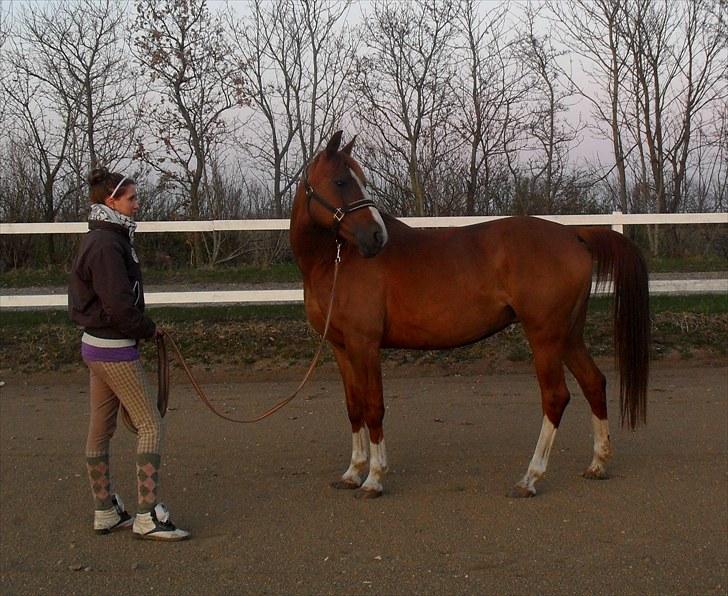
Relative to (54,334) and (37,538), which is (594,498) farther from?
(54,334)

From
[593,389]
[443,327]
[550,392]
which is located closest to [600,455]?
[593,389]

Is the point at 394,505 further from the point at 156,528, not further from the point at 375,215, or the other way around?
the point at 375,215

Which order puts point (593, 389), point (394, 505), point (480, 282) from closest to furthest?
point (394, 505), point (480, 282), point (593, 389)

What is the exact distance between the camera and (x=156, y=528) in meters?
4.06

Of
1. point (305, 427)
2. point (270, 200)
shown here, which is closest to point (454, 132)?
point (270, 200)

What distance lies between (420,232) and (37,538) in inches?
112

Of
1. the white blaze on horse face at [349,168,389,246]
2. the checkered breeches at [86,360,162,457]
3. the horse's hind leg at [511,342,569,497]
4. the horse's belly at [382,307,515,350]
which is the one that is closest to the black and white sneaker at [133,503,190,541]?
the checkered breeches at [86,360,162,457]

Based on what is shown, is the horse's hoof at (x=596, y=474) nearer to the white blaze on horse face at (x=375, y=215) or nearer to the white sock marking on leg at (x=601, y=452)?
the white sock marking on leg at (x=601, y=452)

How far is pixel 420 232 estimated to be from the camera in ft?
17.2

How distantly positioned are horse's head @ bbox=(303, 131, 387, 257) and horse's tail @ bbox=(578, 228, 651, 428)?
1.47 metres

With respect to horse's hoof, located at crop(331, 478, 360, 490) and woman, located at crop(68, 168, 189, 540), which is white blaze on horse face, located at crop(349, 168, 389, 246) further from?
horse's hoof, located at crop(331, 478, 360, 490)

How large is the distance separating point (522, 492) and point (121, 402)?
7.56 ft

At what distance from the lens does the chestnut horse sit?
487cm

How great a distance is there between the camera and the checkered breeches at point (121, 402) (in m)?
4.05
